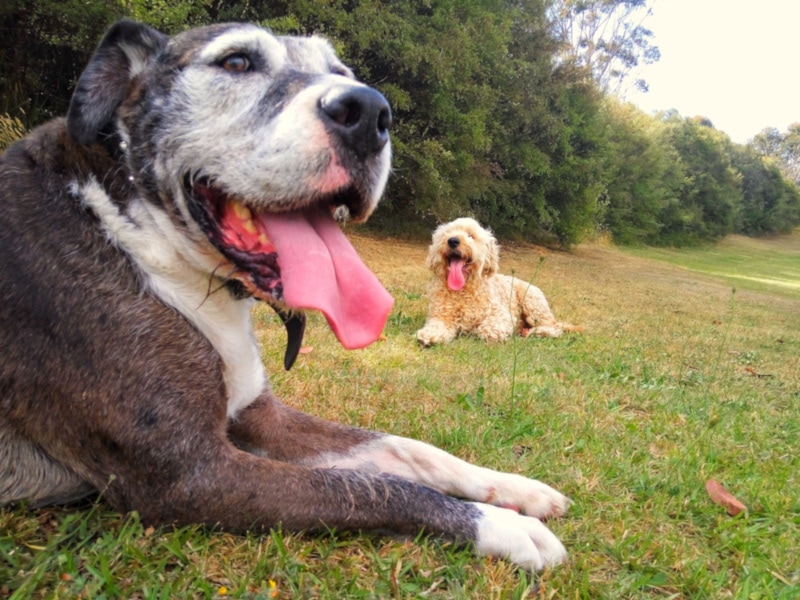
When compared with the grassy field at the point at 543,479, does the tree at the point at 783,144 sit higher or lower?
higher

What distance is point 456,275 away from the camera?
23.2ft

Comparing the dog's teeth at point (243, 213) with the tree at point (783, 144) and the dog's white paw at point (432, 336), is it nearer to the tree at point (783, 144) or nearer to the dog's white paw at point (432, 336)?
the dog's white paw at point (432, 336)

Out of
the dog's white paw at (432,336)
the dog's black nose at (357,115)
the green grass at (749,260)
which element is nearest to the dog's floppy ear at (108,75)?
the dog's black nose at (357,115)

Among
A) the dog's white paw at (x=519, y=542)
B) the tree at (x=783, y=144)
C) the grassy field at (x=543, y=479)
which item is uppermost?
the tree at (x=783, y=144)

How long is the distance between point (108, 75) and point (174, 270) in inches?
33.1

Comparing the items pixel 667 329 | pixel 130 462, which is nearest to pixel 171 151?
pixel 130 462

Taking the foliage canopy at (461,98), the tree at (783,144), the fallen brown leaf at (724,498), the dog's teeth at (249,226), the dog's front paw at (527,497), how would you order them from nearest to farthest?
the dog's teeth at (249,226) < the dog's front paw at (527,497) < the fallen brown leaf at (724,498) < the foliage canopy at (461,98) < the tree at (783,144)

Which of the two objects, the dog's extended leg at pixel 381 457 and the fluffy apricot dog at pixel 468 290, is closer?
the dog's extended leg at pixel 381 457

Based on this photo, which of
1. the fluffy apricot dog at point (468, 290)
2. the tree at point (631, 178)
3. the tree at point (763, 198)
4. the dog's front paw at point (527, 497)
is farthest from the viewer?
the tree at point (763, 198)

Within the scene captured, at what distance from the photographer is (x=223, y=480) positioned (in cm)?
188

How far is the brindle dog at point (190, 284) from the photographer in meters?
1.89

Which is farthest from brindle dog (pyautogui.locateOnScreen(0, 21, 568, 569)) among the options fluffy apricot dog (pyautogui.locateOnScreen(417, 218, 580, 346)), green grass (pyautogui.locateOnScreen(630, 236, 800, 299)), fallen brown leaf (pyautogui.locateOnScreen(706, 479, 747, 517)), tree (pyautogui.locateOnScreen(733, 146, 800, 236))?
tree (pyautogui.locateOnScreen(733, 146, 800, 236))

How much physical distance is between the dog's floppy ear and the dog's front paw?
2.05m

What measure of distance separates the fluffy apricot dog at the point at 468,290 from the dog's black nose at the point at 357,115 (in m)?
4.60
